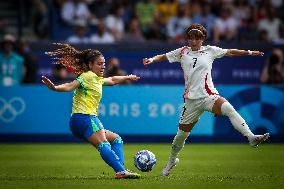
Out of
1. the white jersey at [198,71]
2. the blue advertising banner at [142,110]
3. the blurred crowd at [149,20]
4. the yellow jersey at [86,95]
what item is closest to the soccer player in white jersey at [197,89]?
the white jersey at [198,71]

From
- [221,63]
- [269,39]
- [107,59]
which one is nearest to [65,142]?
[107,59]

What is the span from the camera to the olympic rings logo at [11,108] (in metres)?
21.4

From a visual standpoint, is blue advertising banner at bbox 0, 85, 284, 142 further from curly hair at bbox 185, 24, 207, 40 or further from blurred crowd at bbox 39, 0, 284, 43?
curly hair at bbox 185, 24, 207, 40

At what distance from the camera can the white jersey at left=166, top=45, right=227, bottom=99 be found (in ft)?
44.6

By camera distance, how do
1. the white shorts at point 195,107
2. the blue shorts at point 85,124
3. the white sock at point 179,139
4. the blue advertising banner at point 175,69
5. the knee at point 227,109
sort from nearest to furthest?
1. the blue shorts at point 85,124
2. the knee at point 227,109
3. the white shorts at point 195,107
4. the white sock at point 179,139
5. the blue advertising banner at point 175,69

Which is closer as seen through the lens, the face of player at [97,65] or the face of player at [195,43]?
the face of player at [97,65]

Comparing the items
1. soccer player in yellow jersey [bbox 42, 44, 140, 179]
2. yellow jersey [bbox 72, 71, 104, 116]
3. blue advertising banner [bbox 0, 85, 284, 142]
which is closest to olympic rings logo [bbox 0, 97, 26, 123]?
blue advertising banner [bbox 0, 85, 284, 142]

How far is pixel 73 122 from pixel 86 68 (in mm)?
924

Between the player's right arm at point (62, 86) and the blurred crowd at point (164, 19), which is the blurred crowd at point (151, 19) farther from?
the player's right arm at point (62, 86)

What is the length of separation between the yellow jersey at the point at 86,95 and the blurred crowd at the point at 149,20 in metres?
13.0

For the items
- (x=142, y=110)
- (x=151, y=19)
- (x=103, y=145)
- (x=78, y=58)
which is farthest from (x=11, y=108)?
(x=103, y=145)

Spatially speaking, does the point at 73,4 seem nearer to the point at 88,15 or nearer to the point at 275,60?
the point at 88,15

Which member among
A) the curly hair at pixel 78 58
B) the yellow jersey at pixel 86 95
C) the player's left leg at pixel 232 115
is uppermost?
the curly hair at pixel 78 58

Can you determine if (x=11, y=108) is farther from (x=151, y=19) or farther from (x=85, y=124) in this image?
(x=85, y=124)
